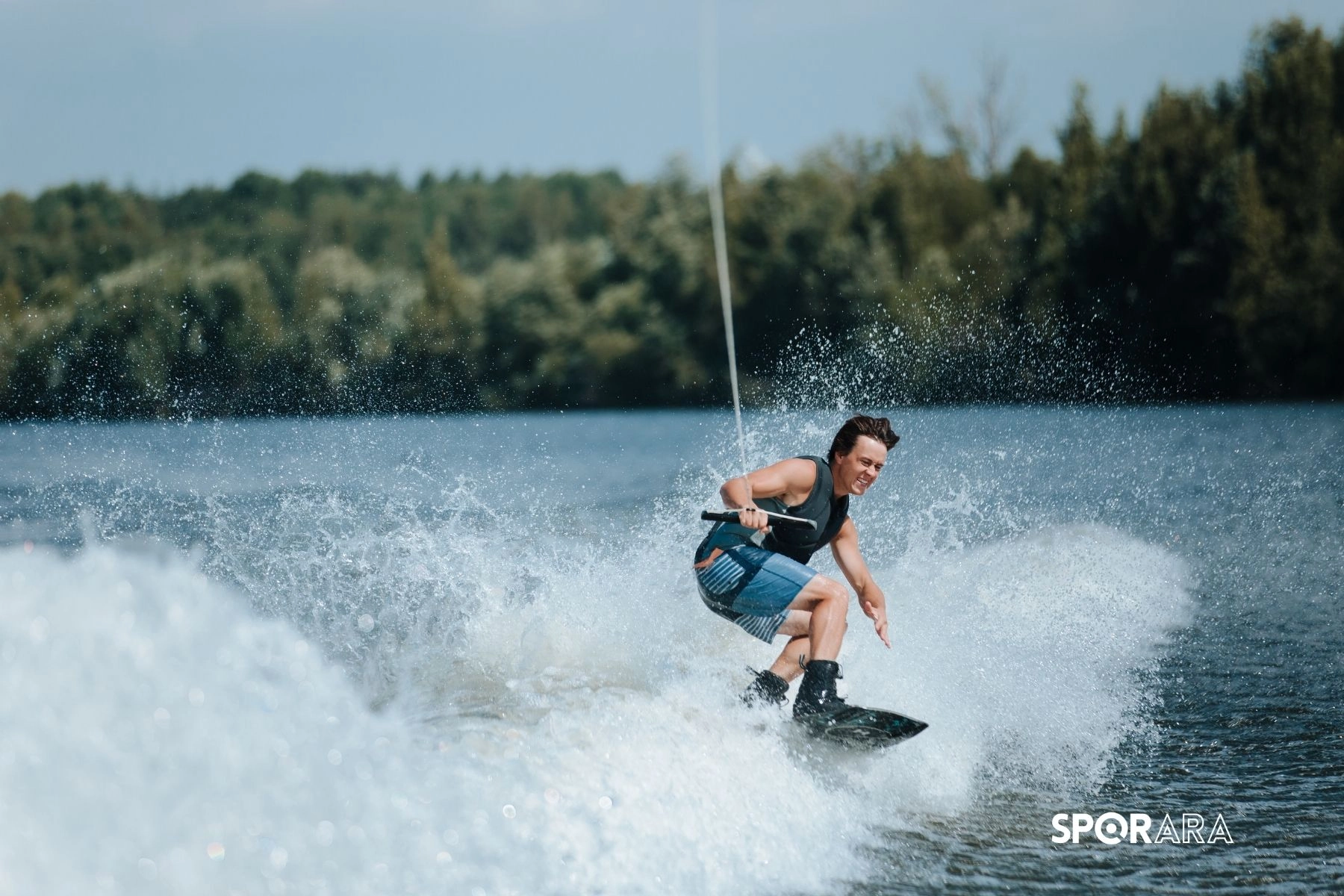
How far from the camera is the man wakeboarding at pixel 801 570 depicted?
591 cm

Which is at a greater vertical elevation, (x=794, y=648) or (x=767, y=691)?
(x=794, y=648)

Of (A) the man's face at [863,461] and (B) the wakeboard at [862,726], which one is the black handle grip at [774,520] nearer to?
(A) the man's face at [863,461]

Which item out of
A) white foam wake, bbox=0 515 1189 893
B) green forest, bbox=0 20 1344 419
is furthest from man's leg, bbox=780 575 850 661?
green forest, bbox=0 20 1344 419

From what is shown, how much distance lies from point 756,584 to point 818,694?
0.59m

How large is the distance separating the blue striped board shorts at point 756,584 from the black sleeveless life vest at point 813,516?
0.09 metres

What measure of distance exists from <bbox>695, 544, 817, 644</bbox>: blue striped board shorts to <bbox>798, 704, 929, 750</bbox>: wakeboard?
562 mm

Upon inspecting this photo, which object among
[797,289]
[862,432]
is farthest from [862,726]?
[797,289]

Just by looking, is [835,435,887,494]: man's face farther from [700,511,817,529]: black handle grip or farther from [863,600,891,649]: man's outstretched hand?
[863,600,891,649]: man's outstretched hand

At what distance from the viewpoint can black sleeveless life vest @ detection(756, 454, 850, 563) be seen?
6.02 meters

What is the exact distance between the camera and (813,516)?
19.8 ft

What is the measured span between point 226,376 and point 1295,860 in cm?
4477

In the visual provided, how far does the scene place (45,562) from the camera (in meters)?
→ 4.51

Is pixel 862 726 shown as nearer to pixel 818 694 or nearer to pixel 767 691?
pixel 818 694

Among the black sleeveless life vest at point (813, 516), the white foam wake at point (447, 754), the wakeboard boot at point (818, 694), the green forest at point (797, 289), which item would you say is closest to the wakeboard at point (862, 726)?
the wakeboard boot at point (818, 694)
